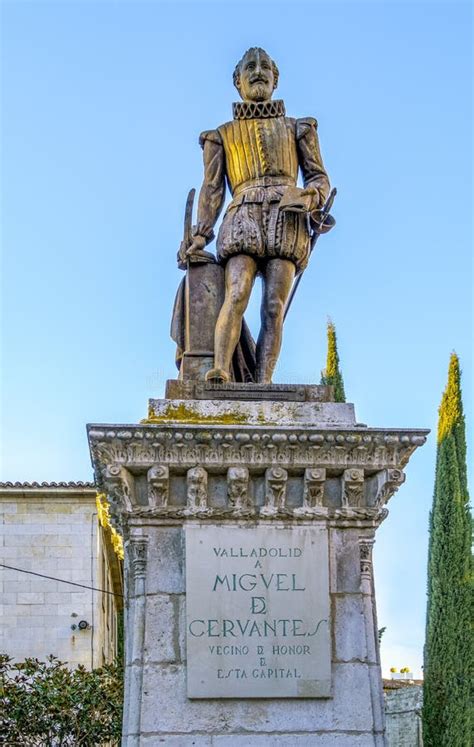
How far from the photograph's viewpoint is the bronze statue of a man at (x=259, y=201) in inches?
427

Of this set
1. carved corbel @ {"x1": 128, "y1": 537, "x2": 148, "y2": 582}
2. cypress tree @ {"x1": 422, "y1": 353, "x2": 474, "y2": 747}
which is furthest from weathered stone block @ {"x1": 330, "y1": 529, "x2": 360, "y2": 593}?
cypress tree @ {"x1": 422, "y1": 353, "x2": 474, "y2": 747}

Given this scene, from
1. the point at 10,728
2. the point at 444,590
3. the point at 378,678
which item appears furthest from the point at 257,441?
the point at 444,590

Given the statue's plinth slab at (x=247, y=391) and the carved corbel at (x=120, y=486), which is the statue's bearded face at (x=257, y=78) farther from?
the carved corbel at (x=120, y=486)

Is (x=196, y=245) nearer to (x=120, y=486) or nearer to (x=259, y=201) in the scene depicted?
(x=259, y=201)

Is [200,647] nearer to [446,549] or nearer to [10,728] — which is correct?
[10,728]

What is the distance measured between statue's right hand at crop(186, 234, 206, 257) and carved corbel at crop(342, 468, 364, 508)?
2.50 meters

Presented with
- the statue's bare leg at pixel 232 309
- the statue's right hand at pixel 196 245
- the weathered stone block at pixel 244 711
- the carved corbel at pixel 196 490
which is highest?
the statue's right hand at pixel 196 245

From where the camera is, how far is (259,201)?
1098 cm

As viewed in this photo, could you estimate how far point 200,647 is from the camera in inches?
373

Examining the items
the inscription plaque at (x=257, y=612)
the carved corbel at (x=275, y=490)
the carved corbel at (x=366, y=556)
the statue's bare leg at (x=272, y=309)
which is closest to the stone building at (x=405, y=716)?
the statue's bare leg at (x=272, y=309)

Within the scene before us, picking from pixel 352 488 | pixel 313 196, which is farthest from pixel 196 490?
pixel 313 196

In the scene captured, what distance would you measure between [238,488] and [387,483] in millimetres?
1174

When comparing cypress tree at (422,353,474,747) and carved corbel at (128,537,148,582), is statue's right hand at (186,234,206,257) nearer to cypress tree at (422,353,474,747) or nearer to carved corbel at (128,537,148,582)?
carved corbel at (128,537,148,582)

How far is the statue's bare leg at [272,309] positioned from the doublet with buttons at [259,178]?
0.11 metres
